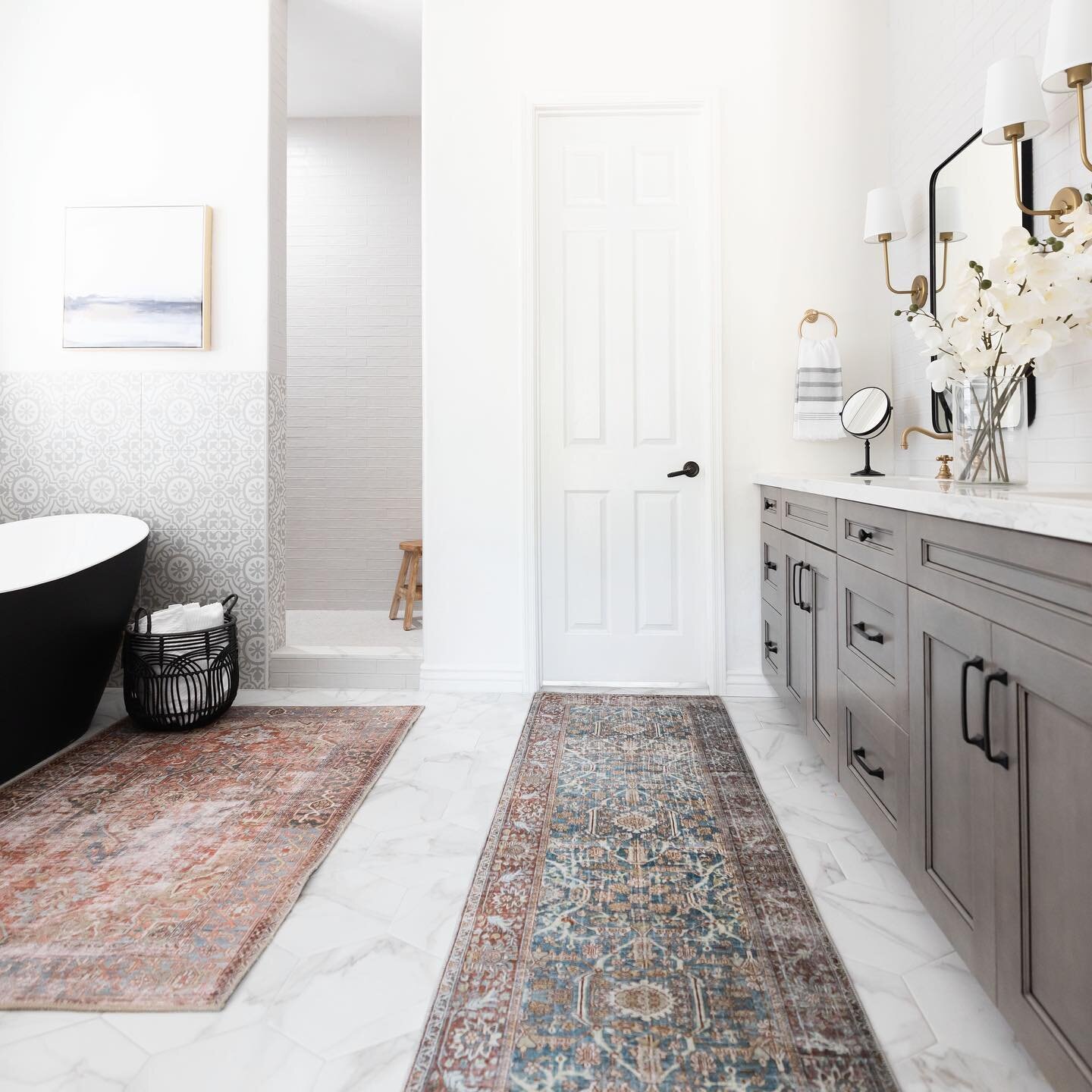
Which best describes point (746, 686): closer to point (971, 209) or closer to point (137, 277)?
point (971, 209)

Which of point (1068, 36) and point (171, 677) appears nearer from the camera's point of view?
point (1068, 36)

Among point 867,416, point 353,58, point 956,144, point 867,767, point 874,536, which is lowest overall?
point 867,767

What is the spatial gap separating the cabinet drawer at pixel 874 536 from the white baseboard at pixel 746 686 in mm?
1274

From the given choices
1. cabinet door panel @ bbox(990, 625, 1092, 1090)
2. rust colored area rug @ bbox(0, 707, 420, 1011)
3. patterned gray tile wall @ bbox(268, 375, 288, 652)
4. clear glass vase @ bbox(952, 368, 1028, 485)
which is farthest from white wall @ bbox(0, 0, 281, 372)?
cabinet door panel @ bbox(990, 625, 1092, 1090)

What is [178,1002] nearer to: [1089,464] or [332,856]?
[332,856]

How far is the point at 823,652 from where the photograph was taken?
2145 millimetres

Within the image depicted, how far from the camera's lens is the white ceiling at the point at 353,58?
12.1ft

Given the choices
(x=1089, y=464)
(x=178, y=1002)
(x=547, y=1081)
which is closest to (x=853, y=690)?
(x=1089, y=464)

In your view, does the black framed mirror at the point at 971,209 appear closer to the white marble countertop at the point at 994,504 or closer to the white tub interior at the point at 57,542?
the white marble countertop at the point at 994,504

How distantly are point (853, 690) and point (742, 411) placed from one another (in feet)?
5.05

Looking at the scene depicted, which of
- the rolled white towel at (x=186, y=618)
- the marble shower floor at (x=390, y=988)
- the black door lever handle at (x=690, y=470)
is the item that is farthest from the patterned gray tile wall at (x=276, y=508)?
the black door lever handle at (x=690, y=470)

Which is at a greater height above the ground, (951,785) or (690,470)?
(690,470)

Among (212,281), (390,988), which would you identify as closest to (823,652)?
(390,988)

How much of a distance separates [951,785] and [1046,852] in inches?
12.1
